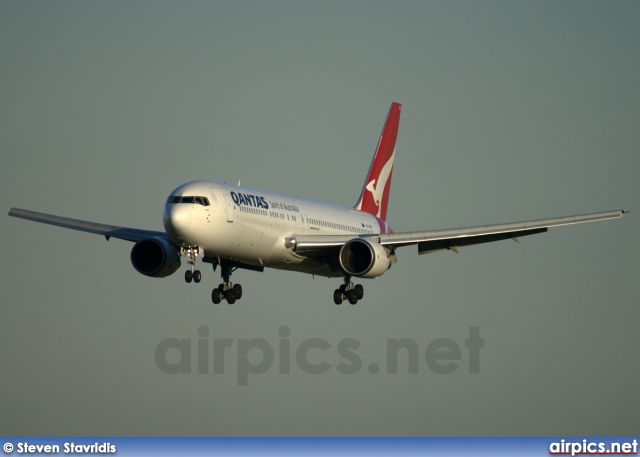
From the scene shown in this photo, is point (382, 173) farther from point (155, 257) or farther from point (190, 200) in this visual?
point (190, 200)

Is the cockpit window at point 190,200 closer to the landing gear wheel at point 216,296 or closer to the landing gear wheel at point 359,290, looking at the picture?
→ the landing gear wheel at point 216,296

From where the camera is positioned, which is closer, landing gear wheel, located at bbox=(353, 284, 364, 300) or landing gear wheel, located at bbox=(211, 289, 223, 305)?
landing gear wheel, located at bbox=(211, 289, 223, 305)

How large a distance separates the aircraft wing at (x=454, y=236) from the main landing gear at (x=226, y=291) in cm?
378

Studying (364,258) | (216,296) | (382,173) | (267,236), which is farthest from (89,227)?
(382,173)

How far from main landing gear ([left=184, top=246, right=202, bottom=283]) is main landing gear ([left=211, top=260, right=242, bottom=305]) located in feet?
20.3

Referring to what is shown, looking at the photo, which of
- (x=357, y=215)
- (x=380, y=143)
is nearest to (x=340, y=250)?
(x=357, y=215)

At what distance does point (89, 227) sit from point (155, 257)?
21.5ft

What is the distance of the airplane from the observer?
6506cm

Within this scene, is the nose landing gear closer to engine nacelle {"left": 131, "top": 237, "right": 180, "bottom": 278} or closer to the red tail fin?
engine nacelle {"left": 131, "top": 237, "right": 180, "bottom": 278}

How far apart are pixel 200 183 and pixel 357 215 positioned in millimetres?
15189

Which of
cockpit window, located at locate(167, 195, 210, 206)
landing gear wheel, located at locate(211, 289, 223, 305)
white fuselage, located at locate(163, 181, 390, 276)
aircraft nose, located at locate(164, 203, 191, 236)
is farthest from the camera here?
landing gear wheel, located at locate(211, 289, 223, 305)

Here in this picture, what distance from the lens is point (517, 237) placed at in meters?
72.4

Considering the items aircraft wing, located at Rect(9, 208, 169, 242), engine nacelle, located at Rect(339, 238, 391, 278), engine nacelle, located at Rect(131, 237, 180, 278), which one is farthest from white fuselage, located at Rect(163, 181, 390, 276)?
aircraft wing, located at Rect(9, 208, 169, 242)

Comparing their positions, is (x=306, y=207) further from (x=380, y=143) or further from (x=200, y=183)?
(x=380, y=143)
